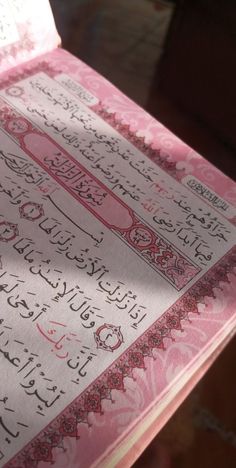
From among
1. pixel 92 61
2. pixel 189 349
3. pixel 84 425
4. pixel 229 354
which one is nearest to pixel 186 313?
pixel 189 349

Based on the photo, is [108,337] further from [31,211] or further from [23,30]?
[23,30]

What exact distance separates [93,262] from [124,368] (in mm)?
113

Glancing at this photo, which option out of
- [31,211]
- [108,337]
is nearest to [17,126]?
[31,211]

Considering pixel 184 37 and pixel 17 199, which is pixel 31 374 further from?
pixel 184 37

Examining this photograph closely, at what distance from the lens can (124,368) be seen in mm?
406

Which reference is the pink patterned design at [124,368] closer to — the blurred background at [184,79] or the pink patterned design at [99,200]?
the pink patterned design at [99,200]

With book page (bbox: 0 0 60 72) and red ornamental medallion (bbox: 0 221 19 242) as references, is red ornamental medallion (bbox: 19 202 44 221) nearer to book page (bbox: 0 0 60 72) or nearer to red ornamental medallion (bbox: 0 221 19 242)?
red ornamental medallion (bbox: 0 221 19 242)

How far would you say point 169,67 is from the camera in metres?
1.21

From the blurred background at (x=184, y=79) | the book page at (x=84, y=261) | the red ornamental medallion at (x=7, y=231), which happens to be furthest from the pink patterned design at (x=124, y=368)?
the blurred background at (x=184, y=79)

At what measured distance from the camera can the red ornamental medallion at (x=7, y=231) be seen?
17.8 inches

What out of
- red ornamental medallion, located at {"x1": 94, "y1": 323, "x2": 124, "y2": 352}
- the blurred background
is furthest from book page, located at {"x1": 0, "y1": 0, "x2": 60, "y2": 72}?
the blurred background

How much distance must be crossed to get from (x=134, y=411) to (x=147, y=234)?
0.19 m

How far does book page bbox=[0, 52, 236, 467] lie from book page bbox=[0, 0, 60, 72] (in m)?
0.03

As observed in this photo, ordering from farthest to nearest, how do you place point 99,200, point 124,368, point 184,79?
point 184,79
point 99,200
point 124,368
